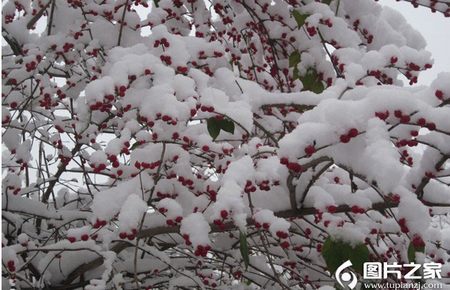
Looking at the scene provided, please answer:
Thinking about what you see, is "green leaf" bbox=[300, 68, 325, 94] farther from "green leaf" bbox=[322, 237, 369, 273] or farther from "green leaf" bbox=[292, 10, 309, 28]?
"green leaf" bbox=[322, 237, 369, 273]

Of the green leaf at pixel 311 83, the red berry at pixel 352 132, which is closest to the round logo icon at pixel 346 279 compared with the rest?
the red berry at pixel 352 132

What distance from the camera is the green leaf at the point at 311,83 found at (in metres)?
2.41

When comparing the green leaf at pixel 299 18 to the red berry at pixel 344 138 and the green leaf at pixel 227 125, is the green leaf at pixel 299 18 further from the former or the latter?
the red berry at pixel 344 138

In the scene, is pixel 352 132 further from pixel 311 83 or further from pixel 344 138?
pixel 311 83

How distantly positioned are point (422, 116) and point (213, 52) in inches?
41.1

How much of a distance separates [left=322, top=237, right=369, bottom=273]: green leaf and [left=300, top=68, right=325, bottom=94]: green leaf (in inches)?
41.8

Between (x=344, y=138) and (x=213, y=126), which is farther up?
(x=344, y=138)

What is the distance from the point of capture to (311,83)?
242 cm

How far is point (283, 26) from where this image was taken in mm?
2711

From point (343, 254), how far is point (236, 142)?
33.1 inches

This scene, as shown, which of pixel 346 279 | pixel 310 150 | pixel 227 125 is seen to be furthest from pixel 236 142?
pixel 310 150

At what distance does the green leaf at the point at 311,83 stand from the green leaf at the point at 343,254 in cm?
106

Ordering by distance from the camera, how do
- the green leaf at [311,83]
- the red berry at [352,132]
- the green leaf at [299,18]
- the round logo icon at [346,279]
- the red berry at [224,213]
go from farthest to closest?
the green leaf at [311,83]
the green leaf at [299,18]
the round logo icon at [346,279]
the red berry at [224,213]
the red berry at [352,132]

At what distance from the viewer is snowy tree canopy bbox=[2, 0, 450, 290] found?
1.33 metres
